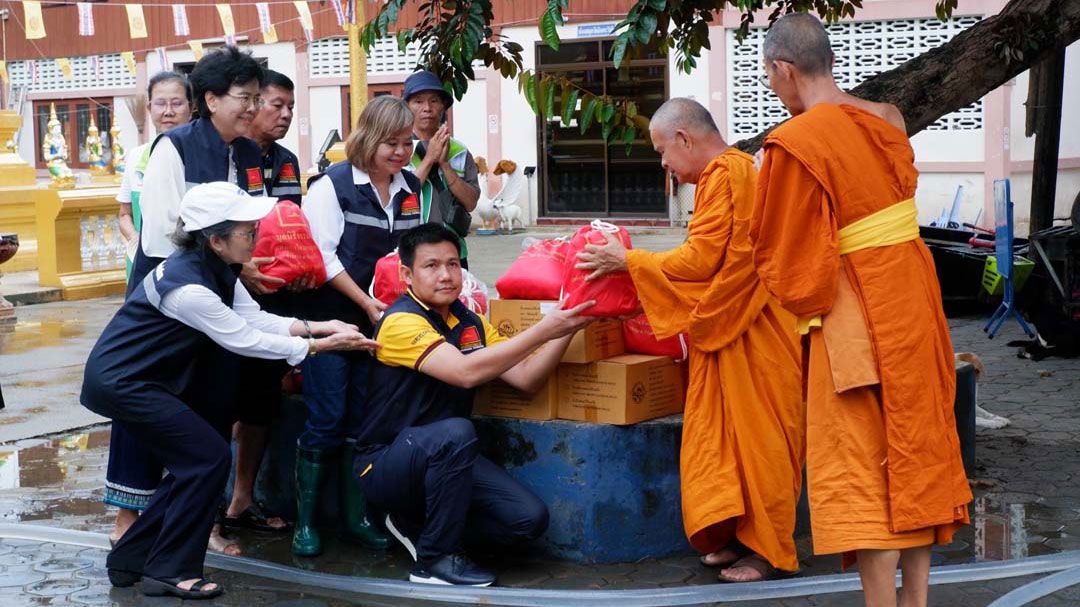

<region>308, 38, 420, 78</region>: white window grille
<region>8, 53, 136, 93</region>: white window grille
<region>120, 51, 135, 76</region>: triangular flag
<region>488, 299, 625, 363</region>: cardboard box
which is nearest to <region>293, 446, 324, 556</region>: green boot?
<region>488, 299, 625, 363</region>: cardboard box

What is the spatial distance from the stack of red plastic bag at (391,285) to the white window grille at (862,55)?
39.7 feet

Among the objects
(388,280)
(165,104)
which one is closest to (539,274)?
(388,280)

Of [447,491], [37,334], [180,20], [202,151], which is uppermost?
[180,20]

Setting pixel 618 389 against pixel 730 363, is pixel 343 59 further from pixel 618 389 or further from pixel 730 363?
pixel 730 363

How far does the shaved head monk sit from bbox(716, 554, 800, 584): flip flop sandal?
801mm

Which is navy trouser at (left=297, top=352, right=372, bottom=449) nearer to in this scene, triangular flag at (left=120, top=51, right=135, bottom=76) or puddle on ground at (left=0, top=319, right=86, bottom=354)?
puddle on ground at (left=0, top=319, right=86, bottom=354)

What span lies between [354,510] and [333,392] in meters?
0.50

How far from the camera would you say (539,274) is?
4863 mm

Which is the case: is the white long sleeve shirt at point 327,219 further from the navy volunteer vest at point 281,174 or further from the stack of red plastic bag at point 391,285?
the navy volunteer vest at point 281,174

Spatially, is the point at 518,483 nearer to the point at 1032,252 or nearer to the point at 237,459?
the point at 237,459

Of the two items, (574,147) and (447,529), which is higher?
(574,147)

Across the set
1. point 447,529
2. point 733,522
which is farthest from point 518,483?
point 733,522

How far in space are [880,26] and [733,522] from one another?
45.8 ft

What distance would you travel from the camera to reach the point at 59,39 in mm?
27094
